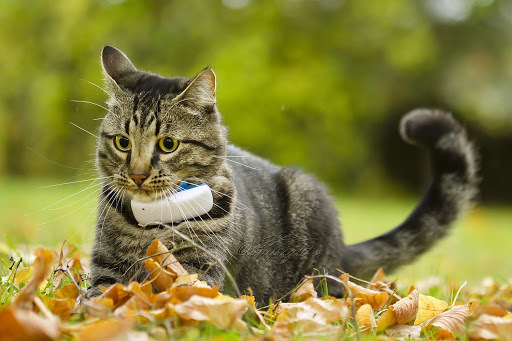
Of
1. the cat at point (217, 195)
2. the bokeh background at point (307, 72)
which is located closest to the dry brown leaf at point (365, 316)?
the cat at point (217, 195)

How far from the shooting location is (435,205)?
8.93 feet

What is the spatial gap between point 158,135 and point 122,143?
154 mm

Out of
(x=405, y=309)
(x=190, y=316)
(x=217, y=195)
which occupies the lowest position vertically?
(x=190, y=316)

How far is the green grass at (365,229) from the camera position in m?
3.09

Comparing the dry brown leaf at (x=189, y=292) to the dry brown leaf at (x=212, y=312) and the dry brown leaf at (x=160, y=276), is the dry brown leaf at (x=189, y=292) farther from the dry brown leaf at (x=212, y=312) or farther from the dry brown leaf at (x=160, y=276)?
the dry brown leaf at (x=160, y=276)

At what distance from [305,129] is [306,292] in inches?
381

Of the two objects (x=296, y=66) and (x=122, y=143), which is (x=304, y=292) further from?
(x=296, y=66)

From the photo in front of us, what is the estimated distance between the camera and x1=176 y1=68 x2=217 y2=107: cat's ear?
202 centimetres

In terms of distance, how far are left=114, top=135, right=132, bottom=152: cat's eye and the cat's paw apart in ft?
4.18

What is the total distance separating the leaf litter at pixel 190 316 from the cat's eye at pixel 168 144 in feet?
1.18

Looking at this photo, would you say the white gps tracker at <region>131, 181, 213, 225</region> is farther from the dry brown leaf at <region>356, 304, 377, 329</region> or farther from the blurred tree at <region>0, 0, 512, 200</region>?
the blurred tree at <region>0, 0, 512, 200</region>

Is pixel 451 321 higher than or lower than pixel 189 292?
higher

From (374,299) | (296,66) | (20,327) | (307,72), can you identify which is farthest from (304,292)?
(296,66)

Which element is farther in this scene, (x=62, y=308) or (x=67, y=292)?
(x=67, y=292)
